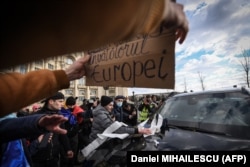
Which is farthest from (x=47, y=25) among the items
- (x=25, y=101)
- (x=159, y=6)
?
(x=25, y=101)

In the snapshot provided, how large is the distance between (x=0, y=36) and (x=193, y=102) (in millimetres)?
3386

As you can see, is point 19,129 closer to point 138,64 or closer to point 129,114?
point 138,64

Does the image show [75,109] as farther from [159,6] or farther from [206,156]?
[159,6]

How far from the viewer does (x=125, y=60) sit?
1.64 meters

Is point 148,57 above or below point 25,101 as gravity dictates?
above

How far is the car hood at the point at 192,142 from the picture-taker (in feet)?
9.14

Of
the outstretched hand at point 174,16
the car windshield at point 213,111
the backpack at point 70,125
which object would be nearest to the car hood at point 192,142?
the car windshield at point 213,111

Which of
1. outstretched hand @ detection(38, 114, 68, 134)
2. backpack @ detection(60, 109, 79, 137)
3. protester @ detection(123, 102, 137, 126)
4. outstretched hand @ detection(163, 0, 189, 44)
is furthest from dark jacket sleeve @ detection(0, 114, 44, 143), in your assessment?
protester @ detection(123, 102, 137, 126)

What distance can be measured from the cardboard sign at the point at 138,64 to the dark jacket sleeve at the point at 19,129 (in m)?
0.59

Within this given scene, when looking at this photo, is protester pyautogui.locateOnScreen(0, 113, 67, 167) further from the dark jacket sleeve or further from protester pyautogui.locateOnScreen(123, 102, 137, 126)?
protester pyautogui.locateOnScreen(123, 102, 137, 126)

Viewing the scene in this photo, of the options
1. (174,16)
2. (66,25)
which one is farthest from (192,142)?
(66,25)

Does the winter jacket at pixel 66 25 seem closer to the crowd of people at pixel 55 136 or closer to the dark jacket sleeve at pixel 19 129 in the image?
the crowd of people at pixel 55 136

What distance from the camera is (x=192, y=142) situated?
2.98 meters

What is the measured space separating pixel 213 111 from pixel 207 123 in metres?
0.20
